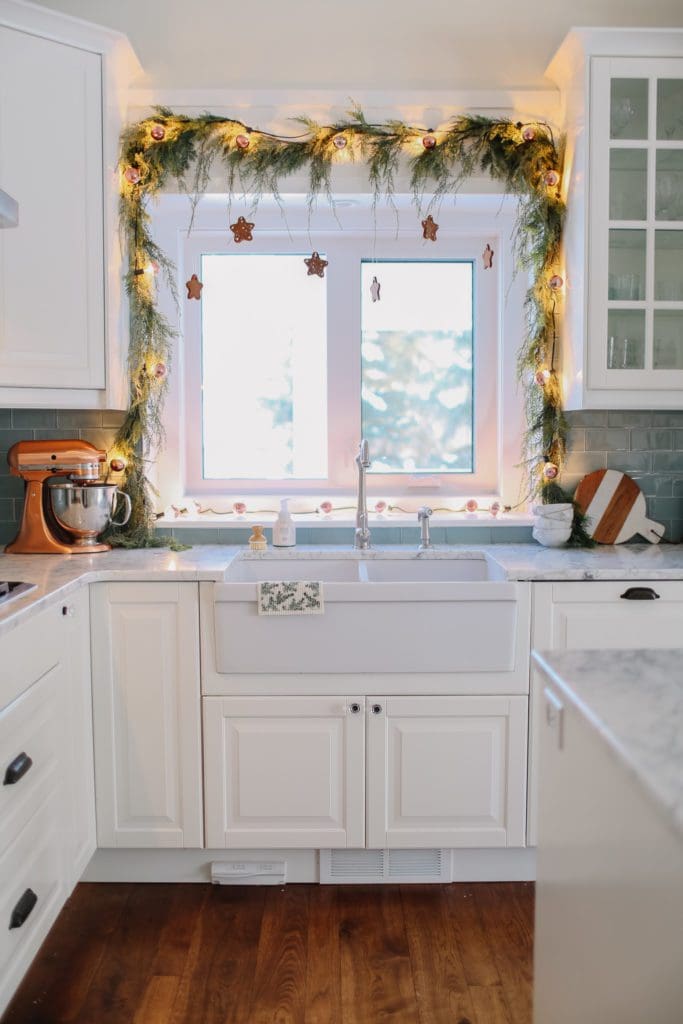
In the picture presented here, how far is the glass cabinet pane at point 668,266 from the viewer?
2600 mm

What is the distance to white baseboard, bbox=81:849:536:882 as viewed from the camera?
2479mm

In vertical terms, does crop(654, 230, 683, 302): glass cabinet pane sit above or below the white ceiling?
below

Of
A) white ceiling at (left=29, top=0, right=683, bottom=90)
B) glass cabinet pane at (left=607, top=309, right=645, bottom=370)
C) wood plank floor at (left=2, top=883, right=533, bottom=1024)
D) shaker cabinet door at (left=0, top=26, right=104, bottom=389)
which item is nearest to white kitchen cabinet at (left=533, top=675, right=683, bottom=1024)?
wood plank floor at (left=2, top=883, right=533, bottom=1024)

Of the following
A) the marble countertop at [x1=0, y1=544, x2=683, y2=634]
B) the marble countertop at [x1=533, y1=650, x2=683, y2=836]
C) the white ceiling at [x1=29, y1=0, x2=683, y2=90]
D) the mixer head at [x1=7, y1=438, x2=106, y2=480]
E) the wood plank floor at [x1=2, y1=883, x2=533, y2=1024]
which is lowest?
the wood plank floor at [x1=2, y1=883, x2=533, y2=1024]

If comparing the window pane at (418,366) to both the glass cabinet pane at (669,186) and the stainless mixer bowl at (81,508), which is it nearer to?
the glass cabinet pane at (669,186)

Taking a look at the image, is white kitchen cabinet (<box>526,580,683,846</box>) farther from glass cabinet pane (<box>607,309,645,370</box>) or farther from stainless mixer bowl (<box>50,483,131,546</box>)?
stainless mixer bowl (<box>50,483,131,546</box>)

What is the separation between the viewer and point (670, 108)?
257cm

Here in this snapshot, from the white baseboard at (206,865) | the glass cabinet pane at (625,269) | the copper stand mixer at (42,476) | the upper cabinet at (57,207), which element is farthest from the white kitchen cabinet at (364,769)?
the glass cabinet pane at (625,269)

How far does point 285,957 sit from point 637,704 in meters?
1.36

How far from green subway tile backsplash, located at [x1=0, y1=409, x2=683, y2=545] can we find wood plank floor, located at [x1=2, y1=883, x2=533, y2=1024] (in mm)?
1063

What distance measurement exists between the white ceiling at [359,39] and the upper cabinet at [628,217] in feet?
0.97

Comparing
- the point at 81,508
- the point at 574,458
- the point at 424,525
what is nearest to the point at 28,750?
the point at 81,508

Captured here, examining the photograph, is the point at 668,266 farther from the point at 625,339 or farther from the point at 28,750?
the point at 28,750

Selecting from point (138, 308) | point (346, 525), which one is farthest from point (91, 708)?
point (138, 308)
